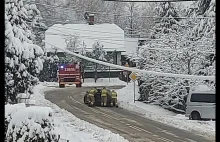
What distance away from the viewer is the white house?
5322 centimetres

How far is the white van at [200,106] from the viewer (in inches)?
858

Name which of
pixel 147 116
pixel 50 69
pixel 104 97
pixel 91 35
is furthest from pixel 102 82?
pixel 147 116

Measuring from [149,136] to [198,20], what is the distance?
549 inches

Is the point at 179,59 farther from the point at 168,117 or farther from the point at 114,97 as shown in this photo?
the point at 168,117

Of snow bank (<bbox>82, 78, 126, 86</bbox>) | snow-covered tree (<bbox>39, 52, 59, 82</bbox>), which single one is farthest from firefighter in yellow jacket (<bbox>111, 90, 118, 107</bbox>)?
snow-covered tree (<bbox>39, 52, 59, 82</bbox>)

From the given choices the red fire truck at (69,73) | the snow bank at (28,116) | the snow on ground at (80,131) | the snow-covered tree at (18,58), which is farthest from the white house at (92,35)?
the snow bank at (28,116)

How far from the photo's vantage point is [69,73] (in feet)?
122

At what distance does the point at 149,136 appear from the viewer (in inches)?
674

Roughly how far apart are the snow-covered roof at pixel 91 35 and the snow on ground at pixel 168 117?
21.1 metres

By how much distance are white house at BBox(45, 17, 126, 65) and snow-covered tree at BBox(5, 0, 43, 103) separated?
38.1m

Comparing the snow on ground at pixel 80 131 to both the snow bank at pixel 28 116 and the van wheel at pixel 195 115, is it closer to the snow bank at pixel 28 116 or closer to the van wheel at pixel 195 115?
the snow bank at pixel 28 116

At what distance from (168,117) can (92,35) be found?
114 ft

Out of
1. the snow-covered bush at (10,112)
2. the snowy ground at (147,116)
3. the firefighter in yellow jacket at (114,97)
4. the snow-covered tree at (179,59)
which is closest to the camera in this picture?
the snow-covered bush at (10,112)

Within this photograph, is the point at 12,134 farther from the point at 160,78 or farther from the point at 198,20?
the point at 198,20
